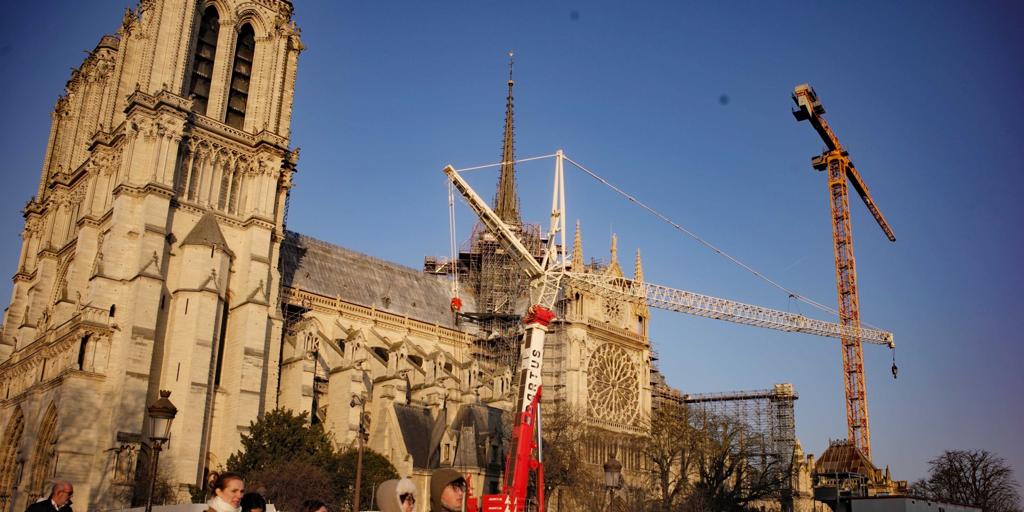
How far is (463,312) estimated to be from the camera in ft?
194

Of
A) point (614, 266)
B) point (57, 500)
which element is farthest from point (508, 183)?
point (57, 500)

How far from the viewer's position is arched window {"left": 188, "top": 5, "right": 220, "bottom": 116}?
141ft

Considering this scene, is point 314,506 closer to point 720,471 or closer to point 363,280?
point 720,471

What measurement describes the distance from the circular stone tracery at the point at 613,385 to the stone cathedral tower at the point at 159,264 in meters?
20.9

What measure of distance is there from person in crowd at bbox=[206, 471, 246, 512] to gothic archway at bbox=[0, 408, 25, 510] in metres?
39.4

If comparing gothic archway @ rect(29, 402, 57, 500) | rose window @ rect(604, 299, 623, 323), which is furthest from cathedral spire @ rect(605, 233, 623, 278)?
gothic archway @ rect(29, 402, 57, 500)

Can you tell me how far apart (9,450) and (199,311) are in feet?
38.7

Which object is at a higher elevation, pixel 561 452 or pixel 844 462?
pixel 844 462

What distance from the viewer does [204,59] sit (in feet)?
Answer: 144

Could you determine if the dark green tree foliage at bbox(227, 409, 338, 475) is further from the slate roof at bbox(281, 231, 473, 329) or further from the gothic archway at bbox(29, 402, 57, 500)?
the slate roof at bbox(281, 231, 473, 329)

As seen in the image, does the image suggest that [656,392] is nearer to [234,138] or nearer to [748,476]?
[748,476]

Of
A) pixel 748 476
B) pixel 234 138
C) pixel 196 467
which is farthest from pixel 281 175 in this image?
pixel 748 476

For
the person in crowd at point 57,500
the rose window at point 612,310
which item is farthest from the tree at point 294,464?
the person in crowd at point 57,500

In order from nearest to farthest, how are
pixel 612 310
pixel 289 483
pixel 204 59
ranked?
pixel 289 483 < pixel 204 59 < pixel 612 310
